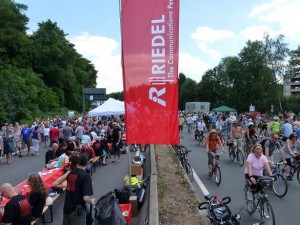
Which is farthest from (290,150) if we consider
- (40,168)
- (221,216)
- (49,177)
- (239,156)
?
(40,168)

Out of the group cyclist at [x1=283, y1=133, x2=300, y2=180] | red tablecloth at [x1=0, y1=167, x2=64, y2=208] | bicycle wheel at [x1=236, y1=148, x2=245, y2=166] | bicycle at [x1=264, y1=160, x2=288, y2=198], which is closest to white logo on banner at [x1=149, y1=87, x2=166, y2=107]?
red tablecloth at [x1=0, y1=167, x2=64, y2=208]

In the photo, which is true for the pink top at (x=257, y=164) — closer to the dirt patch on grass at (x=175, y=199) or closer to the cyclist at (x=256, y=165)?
the cyclist at (x=256, y=165)

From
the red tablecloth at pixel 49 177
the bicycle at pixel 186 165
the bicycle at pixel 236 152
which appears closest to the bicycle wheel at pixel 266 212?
the bicycle at pixel 186 165

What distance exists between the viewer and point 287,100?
75.8 m

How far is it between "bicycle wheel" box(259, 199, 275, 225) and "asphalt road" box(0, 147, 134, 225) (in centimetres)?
446

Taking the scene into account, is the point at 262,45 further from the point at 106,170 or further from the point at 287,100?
the point at 106,170

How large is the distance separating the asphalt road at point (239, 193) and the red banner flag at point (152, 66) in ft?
9.42

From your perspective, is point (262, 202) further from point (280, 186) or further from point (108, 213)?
point (108, 213)

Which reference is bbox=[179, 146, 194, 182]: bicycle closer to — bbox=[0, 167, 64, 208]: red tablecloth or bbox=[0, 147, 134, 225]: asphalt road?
bbox=[0, 147, 134, 225]: asphalt road

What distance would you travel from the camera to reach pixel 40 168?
15672mm

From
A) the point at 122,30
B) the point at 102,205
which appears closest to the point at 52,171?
the point at 102,205

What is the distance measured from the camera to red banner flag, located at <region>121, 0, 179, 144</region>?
7.12 m

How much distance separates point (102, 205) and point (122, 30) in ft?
11.4

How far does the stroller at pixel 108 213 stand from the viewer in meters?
6.25
